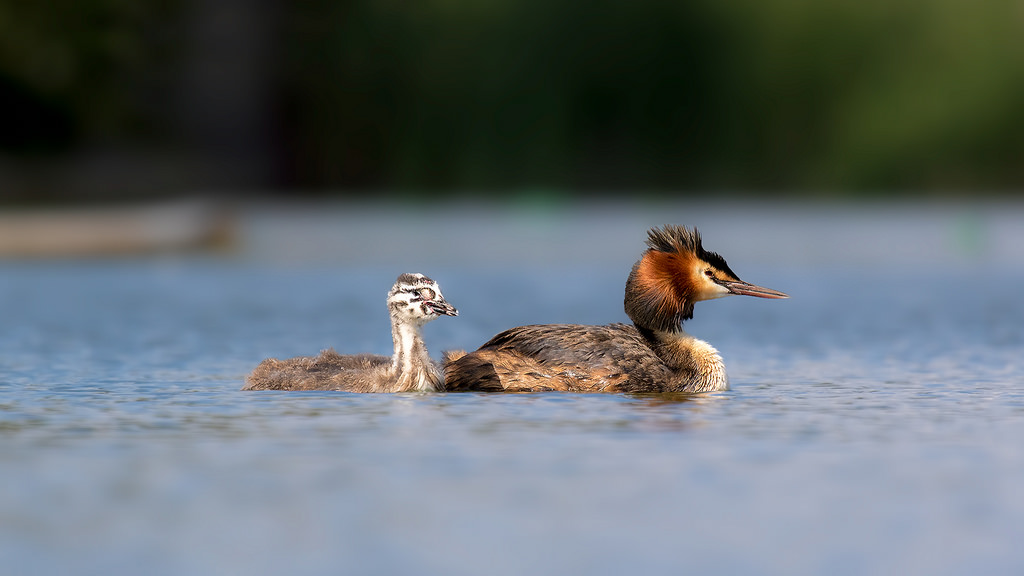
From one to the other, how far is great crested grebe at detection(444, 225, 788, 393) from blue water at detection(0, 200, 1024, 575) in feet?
0.97

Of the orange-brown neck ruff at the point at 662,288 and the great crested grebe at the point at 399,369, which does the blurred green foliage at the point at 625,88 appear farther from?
the great crested grebe at the point at 399,369

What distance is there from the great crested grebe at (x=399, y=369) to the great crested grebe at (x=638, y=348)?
0.26m

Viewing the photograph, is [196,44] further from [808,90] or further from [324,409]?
[324,409]

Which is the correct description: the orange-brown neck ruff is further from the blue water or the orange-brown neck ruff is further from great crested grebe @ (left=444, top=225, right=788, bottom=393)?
the blue water

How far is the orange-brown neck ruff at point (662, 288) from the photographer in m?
12.3

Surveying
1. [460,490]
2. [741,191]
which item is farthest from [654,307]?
[741,191]

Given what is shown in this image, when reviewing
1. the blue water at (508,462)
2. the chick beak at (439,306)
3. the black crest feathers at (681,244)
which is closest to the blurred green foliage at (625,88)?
the blue water at (508,462)

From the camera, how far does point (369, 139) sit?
150 ft

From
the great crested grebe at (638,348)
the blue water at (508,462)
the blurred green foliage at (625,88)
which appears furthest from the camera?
the blurred green foliage at (625,88)

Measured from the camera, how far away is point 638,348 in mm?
11836

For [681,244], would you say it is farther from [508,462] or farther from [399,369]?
[508,462]

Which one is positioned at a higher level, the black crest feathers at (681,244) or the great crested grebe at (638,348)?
the black crest feathers at (681,244)

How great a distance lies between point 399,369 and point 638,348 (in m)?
1.65

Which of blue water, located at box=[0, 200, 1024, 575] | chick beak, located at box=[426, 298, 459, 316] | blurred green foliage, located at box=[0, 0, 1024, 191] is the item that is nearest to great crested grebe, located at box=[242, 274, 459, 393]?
chick beak, located at box=[426, 298, 459, 316]
